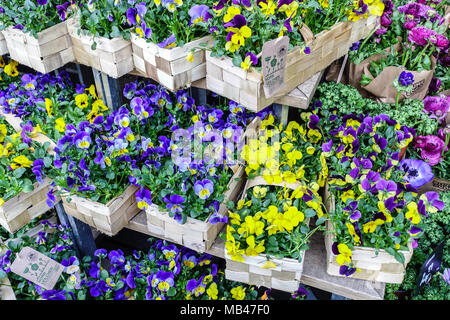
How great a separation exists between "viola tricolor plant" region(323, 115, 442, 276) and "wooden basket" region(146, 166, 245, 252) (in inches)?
12.4

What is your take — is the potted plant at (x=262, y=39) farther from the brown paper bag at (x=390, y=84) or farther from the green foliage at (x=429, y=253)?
the green foliage at (x=429, y=253)

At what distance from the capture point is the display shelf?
1.24 meters

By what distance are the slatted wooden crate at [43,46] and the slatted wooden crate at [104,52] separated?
3 centimetres

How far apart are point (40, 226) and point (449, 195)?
165 centimetres

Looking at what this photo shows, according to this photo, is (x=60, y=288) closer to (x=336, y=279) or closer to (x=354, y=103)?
(x=336, y=279)

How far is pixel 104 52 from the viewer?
1.28m

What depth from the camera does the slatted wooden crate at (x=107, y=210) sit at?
1325mm

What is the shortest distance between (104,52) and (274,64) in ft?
1.82

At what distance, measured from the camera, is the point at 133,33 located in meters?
1.24

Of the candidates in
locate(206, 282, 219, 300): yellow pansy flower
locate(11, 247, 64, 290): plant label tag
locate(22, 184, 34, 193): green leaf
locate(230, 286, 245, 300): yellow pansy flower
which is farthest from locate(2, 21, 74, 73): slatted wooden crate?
locate(230, 286, 245, 300): yellow pansy flower

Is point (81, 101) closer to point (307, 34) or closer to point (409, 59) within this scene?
point (307, 34)

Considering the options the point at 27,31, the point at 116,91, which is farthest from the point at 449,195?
the point at 27,31

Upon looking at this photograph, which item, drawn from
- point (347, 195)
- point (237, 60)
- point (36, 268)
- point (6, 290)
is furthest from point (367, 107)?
point (6, 290)
